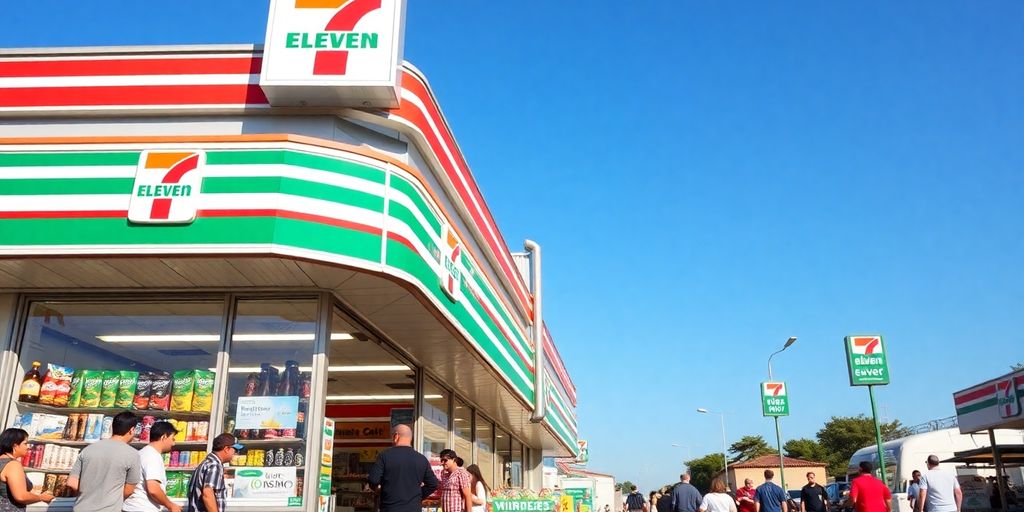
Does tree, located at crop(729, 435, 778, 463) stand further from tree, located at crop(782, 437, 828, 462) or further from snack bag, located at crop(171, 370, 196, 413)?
snack bag, located at crop(171, 370, 196, 413)

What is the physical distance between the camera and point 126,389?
7566 millimetres

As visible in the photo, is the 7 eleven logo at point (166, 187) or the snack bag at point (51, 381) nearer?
the 7 eleven logo at point (166, 187)

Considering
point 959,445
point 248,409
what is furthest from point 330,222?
point 959,445

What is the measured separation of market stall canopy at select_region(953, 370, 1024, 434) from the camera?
56.0 feet

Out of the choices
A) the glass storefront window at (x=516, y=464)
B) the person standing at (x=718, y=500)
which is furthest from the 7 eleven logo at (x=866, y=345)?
the glass storefront window at (x=516, y=464)


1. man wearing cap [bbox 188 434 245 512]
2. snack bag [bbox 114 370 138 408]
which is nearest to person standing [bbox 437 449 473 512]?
man wearing cap [bbox 188 434 245 512]

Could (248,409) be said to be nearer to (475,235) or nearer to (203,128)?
(203,128)

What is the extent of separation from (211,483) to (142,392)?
2.33 m

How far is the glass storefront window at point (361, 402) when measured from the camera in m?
9.82

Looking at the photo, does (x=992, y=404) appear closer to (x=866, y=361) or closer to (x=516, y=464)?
(x=866, y=361)

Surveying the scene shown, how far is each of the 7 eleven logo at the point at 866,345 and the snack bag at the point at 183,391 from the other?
14.4 m

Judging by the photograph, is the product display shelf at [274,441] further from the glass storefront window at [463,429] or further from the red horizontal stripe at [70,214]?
the glass storefront window at [463,429]

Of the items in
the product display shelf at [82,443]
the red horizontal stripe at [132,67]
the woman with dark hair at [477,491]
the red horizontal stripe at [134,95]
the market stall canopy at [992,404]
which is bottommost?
the woman with dark hair at [477,491]

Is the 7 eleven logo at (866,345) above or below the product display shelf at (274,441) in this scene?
above
